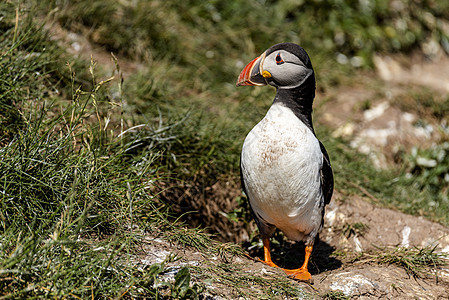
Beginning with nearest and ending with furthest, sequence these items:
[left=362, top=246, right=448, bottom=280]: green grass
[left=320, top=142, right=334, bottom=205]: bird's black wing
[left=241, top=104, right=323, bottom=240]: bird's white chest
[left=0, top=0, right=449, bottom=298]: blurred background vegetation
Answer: [left=0, top=0, right=449, bottom=298]: blurred background vegetation → [left=241, top=104, right=323, bottom=240]: bird's white chest → [left=320, top=142, right=334, bottom=205]: bird's black wing → [left=362, top=246, right=448, bottom=280]: green grass

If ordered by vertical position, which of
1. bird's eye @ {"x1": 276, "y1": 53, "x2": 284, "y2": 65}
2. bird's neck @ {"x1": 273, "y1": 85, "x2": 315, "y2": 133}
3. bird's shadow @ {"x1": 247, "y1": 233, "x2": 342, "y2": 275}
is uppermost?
bird's eye @ {"x1": 276, "y1": 53, "x2": 284, "y2": 65}

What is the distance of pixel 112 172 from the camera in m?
3.37

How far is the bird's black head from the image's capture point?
10.6 ft

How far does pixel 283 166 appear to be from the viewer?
314cm

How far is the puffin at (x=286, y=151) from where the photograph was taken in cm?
316

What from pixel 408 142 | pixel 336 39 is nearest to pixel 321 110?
pixel 408 142

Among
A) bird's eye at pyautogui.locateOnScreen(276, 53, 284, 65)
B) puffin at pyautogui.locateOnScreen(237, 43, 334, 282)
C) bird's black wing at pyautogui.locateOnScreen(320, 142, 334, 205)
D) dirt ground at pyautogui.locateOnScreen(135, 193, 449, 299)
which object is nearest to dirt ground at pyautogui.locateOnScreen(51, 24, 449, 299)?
dirt ground at pyautogui.locateOnScreen(135, 193, 449, 299)

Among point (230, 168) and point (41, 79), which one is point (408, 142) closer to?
point (230, 168)

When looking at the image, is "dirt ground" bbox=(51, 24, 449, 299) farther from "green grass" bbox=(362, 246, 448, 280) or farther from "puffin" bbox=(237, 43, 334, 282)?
"puffin" bbox=(237, 43, 334, 282)

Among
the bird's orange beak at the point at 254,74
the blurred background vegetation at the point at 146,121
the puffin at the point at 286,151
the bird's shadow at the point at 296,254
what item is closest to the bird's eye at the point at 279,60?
the puffin at the point at 286,151

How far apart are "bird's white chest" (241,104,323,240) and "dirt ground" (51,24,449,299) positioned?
1.53 ft

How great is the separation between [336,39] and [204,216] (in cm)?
456

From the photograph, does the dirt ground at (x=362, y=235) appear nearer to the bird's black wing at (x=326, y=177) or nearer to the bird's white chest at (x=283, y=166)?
the bird's white chest at (x=283, y=166)

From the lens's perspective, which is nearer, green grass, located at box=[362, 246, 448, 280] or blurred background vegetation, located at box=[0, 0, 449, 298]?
blurred background vegetation, located at box=[0, 0, 449, 298]
